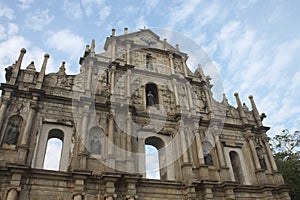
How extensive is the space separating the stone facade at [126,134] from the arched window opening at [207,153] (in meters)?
0.05

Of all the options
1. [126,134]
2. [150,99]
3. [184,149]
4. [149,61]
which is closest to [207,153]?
[184,149]

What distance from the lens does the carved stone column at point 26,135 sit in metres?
9.83

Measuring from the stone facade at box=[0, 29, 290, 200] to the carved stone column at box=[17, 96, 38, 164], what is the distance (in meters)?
0.04

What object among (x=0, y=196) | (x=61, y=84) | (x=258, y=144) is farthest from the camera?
(x=258, y=144)

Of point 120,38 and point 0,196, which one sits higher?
point 120,38

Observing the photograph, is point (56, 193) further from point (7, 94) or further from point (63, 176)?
point (7, 94)

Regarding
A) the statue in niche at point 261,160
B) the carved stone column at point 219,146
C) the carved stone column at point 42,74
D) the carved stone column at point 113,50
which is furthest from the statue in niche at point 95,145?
the statue in niche at point 261,160

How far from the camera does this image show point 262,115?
16062 mm

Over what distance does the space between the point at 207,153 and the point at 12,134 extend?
9030 millimetres

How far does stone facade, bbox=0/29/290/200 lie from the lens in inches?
396

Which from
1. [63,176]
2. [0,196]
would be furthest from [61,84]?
[0,196]

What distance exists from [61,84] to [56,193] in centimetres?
561

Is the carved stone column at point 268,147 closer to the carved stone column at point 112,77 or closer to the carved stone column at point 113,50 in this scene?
the carved stone column at point 112,77

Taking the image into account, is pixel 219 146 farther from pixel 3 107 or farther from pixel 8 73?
pixel 8 73
